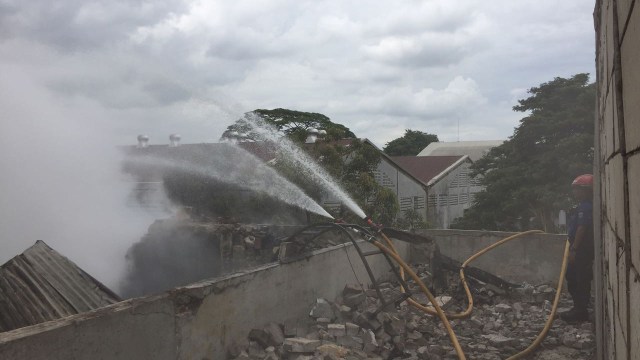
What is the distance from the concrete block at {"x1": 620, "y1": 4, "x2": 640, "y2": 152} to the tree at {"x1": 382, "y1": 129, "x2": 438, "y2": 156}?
52840 mm

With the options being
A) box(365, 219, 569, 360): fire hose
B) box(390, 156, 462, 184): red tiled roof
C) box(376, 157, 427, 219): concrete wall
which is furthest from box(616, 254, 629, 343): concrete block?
box(390, 156, 462, 184): red tiled roof

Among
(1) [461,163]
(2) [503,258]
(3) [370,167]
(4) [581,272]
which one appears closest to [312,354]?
(4) [581,272]

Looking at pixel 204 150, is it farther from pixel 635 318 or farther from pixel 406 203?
pixel 635 318

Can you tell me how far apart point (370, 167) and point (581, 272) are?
28.0 feet

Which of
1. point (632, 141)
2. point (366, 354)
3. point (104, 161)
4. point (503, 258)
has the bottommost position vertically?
point (366, 354)

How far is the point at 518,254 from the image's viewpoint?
9.66 m

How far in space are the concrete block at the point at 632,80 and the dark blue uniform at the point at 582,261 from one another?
6.19 metres

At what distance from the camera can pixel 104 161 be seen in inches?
402

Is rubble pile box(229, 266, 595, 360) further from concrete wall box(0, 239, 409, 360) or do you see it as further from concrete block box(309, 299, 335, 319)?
concrete wall box(0, 239, 409, 360)

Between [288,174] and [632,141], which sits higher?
[288,174]

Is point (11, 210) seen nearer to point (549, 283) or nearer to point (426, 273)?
point (426, 273)

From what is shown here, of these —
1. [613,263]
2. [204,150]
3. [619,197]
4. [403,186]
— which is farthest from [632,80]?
[403,186]

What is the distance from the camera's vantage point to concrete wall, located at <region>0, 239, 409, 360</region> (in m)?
3.30

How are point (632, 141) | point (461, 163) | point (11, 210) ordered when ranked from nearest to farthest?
point (632, 141) < point (11, 210) < point (461, 163)
